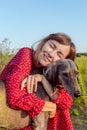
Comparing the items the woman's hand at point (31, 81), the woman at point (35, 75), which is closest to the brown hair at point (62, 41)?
the woman at point (35, 75)

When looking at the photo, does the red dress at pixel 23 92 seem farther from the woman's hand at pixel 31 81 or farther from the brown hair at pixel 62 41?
the brown hair at pixel 62 41

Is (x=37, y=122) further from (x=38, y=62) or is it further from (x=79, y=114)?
(x=79, y=114)

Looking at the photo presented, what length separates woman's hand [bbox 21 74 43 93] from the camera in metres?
3.70

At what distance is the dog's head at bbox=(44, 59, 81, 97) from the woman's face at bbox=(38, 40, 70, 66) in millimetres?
63

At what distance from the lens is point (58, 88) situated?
390cm

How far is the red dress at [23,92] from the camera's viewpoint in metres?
3.66

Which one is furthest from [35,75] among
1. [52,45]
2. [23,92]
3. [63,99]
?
[63,99]

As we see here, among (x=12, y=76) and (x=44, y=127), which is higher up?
(x=12, y=76)

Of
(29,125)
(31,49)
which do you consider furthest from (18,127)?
(31,49)

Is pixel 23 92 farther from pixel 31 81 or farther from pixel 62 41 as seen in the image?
pixel 62 41

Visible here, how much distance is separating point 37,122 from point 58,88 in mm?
391

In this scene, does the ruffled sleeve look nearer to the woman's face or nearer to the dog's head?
the dog's head

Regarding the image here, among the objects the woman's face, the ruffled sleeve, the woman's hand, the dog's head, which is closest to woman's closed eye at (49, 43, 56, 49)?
the woman's face

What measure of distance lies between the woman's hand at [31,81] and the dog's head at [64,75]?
0.08 m
